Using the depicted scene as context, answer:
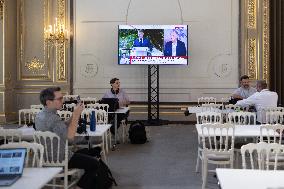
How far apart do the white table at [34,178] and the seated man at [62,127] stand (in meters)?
1.12

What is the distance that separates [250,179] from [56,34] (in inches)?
342

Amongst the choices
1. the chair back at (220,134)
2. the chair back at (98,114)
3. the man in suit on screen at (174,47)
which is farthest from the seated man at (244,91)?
the chair back at (220,134)

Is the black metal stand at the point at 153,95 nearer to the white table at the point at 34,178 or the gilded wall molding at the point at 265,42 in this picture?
the gilded wall molding at the point at 265,42

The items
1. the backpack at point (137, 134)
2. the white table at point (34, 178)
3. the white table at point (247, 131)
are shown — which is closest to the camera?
the white table at point (34, 178)

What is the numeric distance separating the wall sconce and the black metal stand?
2.29 m

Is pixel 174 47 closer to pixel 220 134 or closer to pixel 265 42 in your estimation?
pixel 265 42

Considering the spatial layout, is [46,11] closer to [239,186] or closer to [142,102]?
[142,102]

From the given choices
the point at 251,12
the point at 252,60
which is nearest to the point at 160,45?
the point at 252,60

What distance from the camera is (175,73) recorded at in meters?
11.0

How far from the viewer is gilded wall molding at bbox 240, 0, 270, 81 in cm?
1080

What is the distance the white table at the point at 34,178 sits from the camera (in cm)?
256

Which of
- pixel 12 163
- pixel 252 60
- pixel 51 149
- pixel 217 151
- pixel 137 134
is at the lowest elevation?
pixel 137 134

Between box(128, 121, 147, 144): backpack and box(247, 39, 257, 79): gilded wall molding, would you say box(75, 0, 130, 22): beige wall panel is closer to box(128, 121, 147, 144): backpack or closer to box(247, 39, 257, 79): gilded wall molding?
box(247, 39, 257, 79): gilded wall molding

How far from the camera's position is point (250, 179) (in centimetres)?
276
